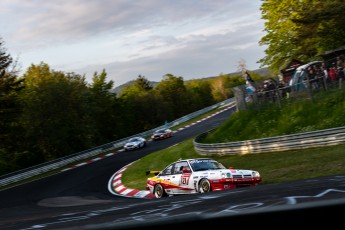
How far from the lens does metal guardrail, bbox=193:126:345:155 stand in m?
17.2

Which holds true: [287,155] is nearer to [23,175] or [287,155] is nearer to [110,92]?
[23,175]

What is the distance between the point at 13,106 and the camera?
38062 mm

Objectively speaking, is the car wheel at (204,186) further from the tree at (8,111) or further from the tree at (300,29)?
the tree at (8,111)

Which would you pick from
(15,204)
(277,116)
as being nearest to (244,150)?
(277,116)

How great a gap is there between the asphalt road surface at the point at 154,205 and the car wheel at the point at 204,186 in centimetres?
207

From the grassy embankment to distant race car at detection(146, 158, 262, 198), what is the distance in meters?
1.17

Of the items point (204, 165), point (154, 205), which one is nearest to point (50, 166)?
point (204, 165)

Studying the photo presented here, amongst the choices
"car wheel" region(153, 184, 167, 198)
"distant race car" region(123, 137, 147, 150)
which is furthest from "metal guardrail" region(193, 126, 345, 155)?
"distant race car" region(123, 137, 147, 150)

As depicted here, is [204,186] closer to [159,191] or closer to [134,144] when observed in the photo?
[159,191]

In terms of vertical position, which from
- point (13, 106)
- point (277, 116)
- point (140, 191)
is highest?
point (13, 106)

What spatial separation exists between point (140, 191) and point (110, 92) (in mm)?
46198

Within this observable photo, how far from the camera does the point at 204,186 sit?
12625mm

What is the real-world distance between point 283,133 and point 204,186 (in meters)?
9.37

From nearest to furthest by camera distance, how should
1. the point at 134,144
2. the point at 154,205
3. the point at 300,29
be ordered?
the point at 154,205 → the point at 300,29 → the point at 134,144
